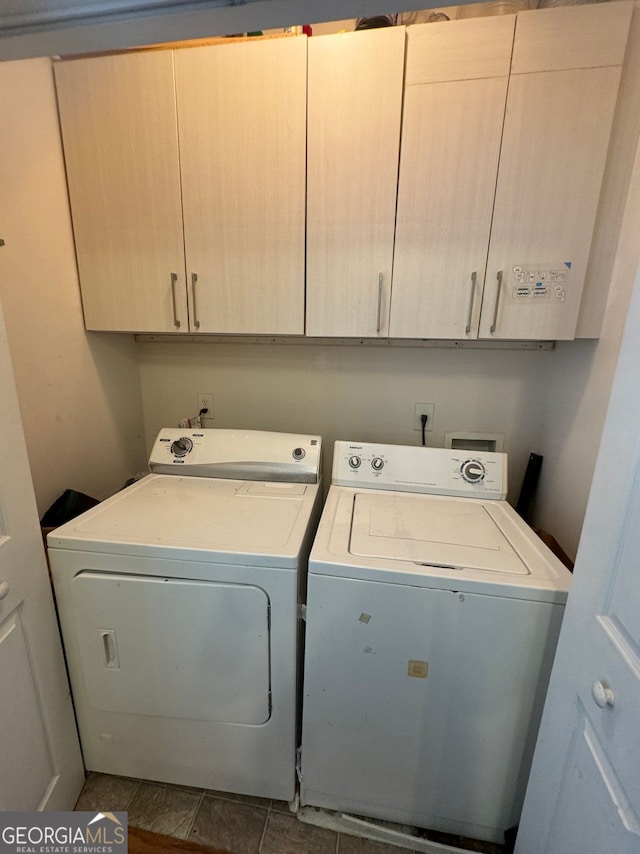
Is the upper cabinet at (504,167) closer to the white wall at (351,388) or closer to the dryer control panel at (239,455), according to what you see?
the white wall at (351,388)

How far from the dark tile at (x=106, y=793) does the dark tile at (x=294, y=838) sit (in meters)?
0.51

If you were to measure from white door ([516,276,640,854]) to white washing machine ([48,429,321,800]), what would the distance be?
646 millimetres

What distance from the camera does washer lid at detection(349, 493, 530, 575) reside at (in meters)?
0.97

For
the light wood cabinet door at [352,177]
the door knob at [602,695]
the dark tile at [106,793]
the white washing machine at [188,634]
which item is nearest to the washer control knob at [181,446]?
the white washing machine at [188,634]

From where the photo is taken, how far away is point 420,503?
1.32 m

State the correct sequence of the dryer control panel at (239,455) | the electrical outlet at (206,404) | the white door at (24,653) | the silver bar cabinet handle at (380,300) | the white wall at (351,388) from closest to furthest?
1. the white door at (24,653)
2. the silver bar cabinet handle at (380,300)
3. the dryer control panel at (239,455)
4. the white wall at (351,388)
5. the electrical outlet at (206,404)

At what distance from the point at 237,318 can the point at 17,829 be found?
160 cm

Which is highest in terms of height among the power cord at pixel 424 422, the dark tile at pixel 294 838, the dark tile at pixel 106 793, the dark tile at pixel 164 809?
the power cord at pixel 424 422

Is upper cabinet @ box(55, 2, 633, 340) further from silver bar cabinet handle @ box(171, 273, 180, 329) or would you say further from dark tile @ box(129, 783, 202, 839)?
dark tile @ box(129, 783, 202, 839)

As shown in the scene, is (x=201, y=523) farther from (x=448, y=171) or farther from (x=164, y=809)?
(x=448, y=171)

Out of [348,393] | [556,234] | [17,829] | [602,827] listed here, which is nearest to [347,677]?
[602,827]

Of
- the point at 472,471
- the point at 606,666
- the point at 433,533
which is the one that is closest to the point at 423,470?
the point at 472,471

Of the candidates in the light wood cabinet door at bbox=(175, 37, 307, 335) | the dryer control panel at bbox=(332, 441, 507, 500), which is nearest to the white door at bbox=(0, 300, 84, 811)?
the light wood cabinet door at bbox=(175, 37, 307, 335)

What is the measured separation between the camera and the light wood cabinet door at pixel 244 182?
1.24 meters
